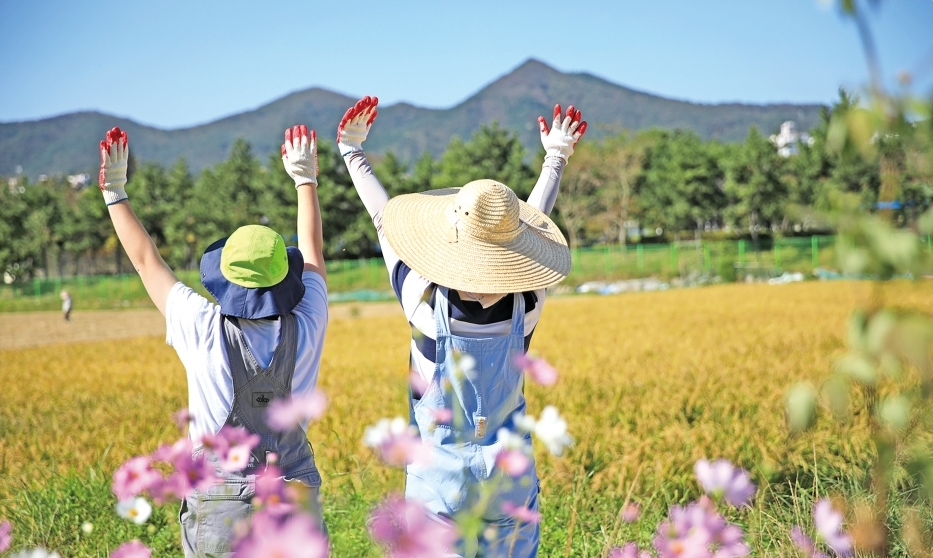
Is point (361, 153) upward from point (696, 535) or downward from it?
upward

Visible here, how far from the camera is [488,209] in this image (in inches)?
85.1

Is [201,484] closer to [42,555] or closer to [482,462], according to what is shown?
[42,555]

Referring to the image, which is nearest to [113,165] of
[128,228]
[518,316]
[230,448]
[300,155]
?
[128,228]

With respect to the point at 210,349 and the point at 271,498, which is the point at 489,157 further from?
the point at 271,498

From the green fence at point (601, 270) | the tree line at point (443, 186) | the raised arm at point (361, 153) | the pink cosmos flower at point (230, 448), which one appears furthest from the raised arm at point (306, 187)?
the tree line at point (443, 186)

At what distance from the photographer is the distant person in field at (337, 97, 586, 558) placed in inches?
83.0

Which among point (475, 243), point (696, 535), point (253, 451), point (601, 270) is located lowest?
point (601, 270)

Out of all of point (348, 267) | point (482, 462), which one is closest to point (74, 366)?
point (482, 462)

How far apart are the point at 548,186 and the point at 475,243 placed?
607 millimetres

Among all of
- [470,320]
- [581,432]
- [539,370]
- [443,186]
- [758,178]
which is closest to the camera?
[539,370]

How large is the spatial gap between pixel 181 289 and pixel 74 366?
9.01m

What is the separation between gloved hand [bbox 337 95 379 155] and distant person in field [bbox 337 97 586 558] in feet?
1.06

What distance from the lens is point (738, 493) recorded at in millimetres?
1056

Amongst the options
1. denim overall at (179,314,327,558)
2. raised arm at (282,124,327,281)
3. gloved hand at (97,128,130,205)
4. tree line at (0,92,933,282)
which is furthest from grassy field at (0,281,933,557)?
tree line at (0,92,933,282)
